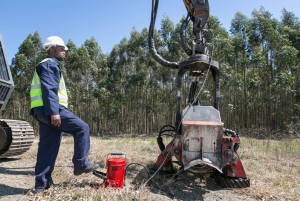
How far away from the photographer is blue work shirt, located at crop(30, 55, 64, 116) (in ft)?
11.8

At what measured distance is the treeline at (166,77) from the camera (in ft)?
64.6

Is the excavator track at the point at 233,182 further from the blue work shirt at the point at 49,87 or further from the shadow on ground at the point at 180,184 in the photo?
the blue work shirt at the point at 49,87

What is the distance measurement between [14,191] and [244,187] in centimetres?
315

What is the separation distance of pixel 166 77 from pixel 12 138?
1669 centimetres

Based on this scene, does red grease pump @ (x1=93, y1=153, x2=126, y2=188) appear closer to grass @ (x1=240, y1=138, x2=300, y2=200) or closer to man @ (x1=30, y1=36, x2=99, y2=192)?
man @ (x1=30, y1=36, x2=99, y2=192)

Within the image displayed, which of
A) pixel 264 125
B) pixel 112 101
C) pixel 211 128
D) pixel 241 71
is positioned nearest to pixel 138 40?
pixel 112 101

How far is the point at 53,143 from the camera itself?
383 centimetres

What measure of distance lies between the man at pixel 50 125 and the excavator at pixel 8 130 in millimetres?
1975

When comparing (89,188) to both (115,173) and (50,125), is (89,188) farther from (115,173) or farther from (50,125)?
(50,125)

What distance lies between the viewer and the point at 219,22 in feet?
66.9

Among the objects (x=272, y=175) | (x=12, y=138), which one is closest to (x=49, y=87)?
(x=12, y=138)

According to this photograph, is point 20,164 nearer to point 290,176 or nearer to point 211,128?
point 211,128

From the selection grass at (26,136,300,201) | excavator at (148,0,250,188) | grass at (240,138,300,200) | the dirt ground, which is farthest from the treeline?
the dirt ground

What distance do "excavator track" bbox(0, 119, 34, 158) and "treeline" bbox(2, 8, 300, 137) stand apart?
40.3 feet
